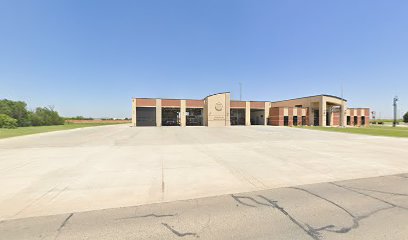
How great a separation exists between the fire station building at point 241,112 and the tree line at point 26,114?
41.9 metres

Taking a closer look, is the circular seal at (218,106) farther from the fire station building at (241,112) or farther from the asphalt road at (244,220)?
the asphalt road at (244,220)

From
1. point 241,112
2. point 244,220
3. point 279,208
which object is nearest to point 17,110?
point 241,112

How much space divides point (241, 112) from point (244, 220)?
5232 centimetres

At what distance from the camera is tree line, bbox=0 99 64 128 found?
5950 cm

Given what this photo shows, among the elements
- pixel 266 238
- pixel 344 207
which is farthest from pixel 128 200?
pixel 344 207

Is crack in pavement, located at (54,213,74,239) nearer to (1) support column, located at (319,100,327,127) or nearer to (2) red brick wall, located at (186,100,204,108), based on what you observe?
(2) red brick wall, located at (186,100,204,108)

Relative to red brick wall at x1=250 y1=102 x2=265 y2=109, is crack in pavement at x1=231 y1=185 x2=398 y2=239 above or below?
below

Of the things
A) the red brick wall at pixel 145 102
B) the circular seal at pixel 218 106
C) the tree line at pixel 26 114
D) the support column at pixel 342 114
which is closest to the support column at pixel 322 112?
the support column at pixel 342 114

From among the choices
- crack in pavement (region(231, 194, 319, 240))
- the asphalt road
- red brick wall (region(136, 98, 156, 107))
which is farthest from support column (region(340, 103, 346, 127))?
crack in pavement (region(231, 194, 319, 240))

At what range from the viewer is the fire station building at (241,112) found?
43.9m

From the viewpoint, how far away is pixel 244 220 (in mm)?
3617

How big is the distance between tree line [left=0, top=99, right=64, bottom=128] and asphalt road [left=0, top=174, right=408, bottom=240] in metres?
76.6

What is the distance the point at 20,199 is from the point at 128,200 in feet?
8.93

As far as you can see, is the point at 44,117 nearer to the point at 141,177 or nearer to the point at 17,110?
the point at 17,110
